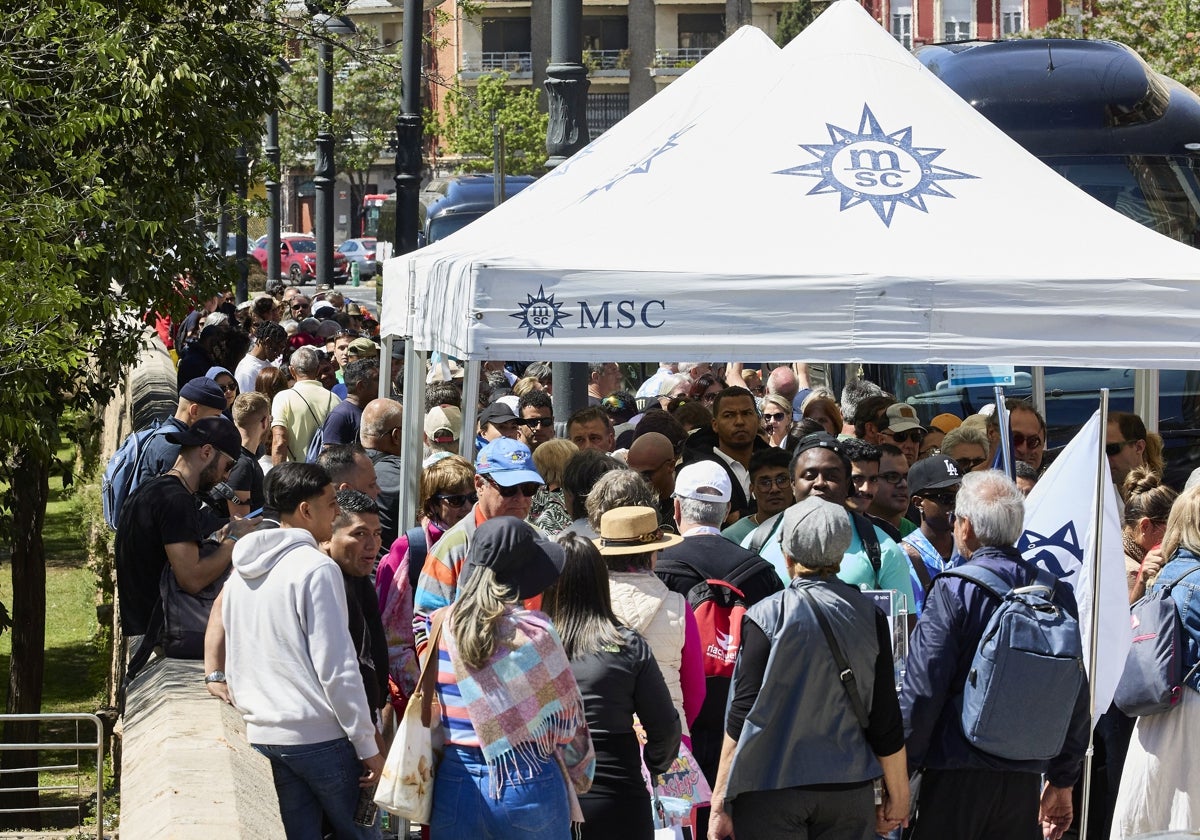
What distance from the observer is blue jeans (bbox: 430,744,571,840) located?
4930mm

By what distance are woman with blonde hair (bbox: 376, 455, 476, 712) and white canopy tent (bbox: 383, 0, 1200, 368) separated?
21.1 inches

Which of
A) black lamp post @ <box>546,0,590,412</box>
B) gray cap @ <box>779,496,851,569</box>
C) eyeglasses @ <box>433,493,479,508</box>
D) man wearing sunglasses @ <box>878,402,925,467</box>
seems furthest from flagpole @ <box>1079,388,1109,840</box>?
black lamp post @ <box>546,0,590,412</box>

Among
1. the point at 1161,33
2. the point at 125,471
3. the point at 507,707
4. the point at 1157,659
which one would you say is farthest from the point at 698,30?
the point at 507,707

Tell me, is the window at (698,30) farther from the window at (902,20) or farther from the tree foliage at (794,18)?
the window at (902,20)

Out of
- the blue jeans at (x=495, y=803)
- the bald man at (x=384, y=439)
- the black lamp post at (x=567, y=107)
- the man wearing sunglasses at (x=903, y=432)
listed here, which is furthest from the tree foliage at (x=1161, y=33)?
the blue jeans at (x=495, y=803)

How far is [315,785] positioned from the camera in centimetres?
556

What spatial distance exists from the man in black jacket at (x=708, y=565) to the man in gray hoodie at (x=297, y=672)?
3.90 feet

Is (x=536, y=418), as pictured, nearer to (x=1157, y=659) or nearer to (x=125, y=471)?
(x=125, y=471)

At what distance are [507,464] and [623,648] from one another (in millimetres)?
1430

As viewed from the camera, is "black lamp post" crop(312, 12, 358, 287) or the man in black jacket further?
"black lamp post" crop(312, 12, 358, 287)

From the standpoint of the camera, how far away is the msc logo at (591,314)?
666 cm

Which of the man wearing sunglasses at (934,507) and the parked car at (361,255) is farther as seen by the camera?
the parked car at (361,255)

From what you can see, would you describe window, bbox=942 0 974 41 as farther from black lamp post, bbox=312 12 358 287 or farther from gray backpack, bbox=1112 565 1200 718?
gray backpack, bbox=1112 565 1200 718

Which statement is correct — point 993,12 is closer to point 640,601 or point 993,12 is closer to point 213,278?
point 213,278
